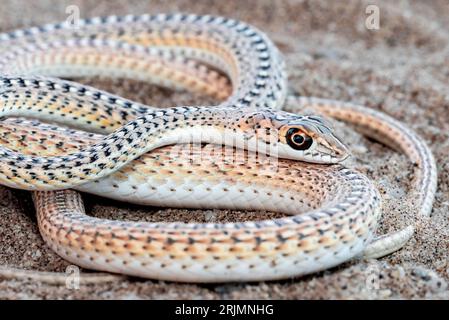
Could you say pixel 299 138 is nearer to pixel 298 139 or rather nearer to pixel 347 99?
pixel 298 139

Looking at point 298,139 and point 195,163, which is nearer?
point 298,139

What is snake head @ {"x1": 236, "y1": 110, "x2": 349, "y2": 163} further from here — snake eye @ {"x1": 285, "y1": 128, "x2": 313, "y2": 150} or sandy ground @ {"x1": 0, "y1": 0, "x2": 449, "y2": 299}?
sandy ground @ {"x1": 0, "y1": 0, "x2": 449, "y2": 299}

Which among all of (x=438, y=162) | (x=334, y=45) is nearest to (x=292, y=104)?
(x=438, y=162)

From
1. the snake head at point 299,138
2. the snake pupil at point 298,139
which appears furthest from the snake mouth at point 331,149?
the snake pupil at point 298,139

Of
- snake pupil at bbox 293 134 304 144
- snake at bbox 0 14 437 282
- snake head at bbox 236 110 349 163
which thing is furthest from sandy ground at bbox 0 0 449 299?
snake pupil at bbox 293 134 304 144

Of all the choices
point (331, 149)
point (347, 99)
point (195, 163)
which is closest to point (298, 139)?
point (331, 149)

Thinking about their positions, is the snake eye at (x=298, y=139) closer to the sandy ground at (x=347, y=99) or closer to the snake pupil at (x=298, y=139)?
the snake pupil at (x=298, y=139)

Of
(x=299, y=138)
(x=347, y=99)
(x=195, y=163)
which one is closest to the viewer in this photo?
(x=299, y=138)

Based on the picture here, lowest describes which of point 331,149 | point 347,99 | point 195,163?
point 347,99
